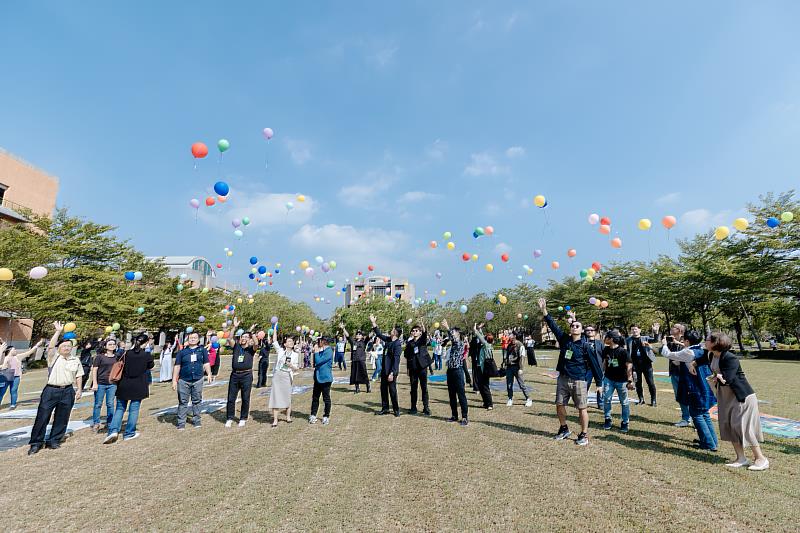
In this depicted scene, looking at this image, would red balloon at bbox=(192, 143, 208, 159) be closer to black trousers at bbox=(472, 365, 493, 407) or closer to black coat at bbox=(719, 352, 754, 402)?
black trousers at bbox=(472, 365, 493, 407)

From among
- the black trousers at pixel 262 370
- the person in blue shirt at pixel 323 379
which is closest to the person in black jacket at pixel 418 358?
the person in blue shirt at pixel 323 379

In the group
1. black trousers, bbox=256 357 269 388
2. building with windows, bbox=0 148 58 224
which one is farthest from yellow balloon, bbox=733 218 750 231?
building with windows, bbox=0 148 58 224

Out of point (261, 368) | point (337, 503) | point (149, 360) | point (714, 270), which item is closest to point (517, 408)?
point (337, 503)

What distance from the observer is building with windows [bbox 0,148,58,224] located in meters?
30.7

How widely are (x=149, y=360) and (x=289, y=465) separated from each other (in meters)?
3.93

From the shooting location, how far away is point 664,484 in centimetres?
450

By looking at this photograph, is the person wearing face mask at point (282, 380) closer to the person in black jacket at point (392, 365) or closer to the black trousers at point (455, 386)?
the person in black jacket at point (392, 365)

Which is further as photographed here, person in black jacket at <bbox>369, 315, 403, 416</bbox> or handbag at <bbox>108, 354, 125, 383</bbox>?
person in black jacket at <bbox>369, 315, 403, 416</bbox>

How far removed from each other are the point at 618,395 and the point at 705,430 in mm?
1449

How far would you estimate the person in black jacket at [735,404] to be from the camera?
16.1 feet

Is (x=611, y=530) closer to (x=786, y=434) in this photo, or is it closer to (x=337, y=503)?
(x=337, y=503)

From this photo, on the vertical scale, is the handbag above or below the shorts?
above

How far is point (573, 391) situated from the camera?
624 cm

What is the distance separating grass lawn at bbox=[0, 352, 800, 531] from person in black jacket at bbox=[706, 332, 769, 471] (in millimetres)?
295
